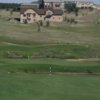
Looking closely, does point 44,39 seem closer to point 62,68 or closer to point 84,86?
point 62,68

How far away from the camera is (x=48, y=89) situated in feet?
81.6

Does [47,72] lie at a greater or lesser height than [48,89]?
lesser

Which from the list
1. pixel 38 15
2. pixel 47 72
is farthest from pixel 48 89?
pixel 38 15

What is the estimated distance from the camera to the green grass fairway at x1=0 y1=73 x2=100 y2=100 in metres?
22.9

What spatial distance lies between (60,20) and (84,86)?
104526 mm

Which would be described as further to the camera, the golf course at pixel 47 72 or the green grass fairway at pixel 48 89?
the golf course at pixel 47 72

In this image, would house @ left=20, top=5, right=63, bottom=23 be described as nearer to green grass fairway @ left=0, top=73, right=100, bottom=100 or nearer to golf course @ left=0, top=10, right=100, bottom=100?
golf course @ left=0, top=10, right=100, bottom=100

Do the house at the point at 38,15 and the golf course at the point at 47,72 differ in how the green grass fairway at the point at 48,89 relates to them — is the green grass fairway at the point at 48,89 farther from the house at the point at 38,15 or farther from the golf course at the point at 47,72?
the house at the point at 38,15

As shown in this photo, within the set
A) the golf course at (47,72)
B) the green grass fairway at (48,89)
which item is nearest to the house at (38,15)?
the golf course at (47,72)

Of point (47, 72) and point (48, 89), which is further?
point (47, 72)

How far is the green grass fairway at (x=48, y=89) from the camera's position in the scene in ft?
75.0

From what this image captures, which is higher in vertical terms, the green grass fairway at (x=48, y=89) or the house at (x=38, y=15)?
the green grass fairway at (x=48, y=89)

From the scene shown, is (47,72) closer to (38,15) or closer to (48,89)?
(48,89)

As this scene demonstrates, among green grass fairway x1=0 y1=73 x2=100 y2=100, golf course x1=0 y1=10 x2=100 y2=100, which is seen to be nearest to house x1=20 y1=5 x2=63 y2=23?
golf course x1=0 y1=10 x2=100 y2=100
